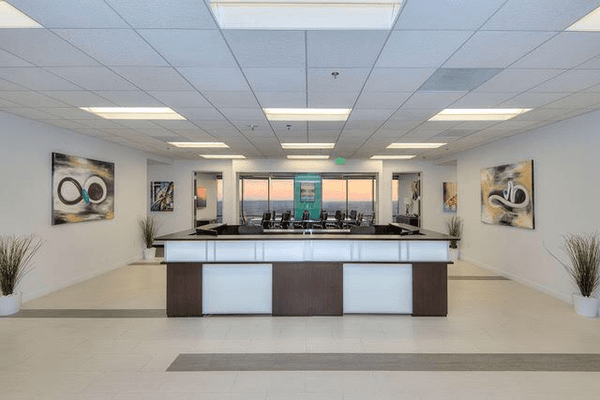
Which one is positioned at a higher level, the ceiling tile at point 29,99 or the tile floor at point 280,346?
the ceiling tile at point 29,99

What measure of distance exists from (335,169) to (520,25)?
8974mm

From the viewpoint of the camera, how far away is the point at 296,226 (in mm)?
12422

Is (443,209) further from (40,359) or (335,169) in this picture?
(40,359)

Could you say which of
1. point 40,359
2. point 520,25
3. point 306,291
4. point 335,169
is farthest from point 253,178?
point 520,25

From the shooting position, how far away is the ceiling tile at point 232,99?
4.44 meters


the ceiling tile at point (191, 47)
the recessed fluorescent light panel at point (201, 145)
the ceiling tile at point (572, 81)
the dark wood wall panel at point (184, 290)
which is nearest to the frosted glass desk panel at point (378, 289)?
the dark wood wall panel at point (184, 290)

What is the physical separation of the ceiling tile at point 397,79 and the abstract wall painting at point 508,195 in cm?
399

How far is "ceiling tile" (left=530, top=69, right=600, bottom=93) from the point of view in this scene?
3.67m

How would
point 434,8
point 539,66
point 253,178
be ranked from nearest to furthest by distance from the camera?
point 434,8 → point 539,66 → point 253,178

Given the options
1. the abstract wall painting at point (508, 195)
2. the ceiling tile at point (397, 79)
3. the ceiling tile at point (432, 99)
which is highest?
the ceiling tile at point (397, 79)

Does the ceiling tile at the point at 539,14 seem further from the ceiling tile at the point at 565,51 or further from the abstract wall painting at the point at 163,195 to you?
Result: the abstract wall painting at the point at 163,195

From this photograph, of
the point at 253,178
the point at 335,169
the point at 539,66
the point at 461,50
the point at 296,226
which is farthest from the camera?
the point at 253,178

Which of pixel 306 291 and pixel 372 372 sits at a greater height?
pixel 306 291

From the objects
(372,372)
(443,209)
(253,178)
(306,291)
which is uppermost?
(253,178)
